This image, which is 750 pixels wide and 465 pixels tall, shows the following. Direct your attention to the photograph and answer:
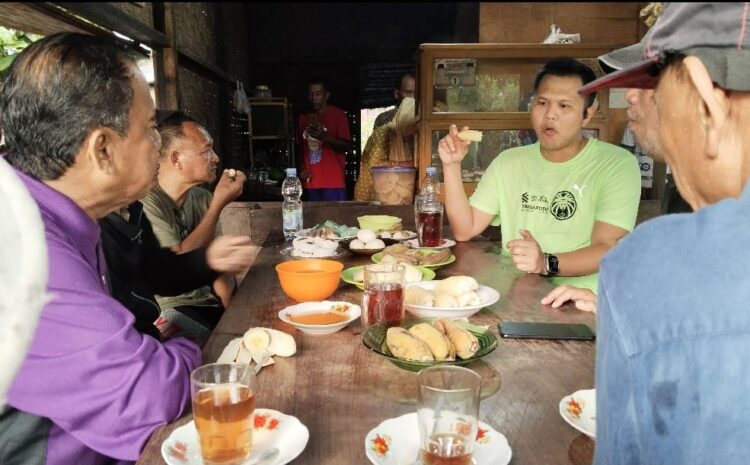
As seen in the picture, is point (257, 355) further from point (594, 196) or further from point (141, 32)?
point (141, 32)

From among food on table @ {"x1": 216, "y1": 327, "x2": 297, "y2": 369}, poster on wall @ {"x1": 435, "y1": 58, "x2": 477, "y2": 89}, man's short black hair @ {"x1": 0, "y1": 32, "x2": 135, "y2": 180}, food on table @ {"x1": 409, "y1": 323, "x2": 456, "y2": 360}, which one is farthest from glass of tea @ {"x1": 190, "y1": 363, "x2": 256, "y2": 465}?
poster on wall @ {"x1": 435, "y1": 58, "x2": 477, "y2": 89}

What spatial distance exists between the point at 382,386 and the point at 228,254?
→ 1137 mm

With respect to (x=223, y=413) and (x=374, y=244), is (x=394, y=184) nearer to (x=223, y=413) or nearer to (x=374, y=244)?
(x=374, y=244)

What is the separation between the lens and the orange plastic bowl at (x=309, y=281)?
169 cm

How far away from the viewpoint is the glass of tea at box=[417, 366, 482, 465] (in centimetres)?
89

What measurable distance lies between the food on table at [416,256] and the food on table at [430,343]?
814 mm

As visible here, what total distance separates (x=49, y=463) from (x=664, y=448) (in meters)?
1.19

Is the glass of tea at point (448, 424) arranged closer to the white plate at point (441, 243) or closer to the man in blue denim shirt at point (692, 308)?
the man in blue denim shirt at point (692, 308)

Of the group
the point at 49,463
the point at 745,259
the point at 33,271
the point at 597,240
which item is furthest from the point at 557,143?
the point at 33,271

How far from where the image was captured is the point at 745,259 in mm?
593

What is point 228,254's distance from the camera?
212 cm

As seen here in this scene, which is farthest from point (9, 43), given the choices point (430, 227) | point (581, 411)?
point (581, 411)

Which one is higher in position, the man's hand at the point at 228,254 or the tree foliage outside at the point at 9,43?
the tree foliage outside at the point at 9,43

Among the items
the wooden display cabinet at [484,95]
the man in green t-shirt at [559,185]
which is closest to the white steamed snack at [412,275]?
the man in green t-shirt at [559,185]
